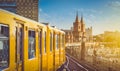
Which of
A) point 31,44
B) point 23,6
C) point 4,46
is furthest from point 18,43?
point 23,6

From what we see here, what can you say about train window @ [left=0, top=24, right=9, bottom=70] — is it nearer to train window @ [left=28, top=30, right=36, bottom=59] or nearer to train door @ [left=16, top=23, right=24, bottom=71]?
train door @ [left=16, top=23, right=24, bottom=71]

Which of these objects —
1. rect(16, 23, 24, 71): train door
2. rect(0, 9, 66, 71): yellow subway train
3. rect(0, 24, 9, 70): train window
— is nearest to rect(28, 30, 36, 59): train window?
rect(0, 9, 66, 71): yellow subway train

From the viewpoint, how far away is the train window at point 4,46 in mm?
5084

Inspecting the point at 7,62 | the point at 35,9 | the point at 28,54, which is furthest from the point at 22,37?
the point at 35,9

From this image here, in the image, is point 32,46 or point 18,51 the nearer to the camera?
point 18,51

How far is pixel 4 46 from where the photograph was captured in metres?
5.24

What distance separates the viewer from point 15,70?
5.79 meters

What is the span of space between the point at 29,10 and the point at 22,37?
4945cm

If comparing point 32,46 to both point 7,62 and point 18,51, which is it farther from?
point 7,62

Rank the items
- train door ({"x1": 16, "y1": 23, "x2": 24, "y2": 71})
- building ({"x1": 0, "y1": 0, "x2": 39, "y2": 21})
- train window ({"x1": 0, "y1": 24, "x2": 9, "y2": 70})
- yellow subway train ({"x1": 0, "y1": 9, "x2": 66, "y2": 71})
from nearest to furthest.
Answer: train window ({"x1": 0, "y1": 24, "x2": 9, "y2": 70}) → yellow subway train ({"x1": 0, "y1": 9, "x2": 66, "y2": 71}) → train door ({"x1": 16, "y1": 23, "x2": 24, "y2": 71}) → building ({"x1": 0, "y1": 0, "x2": 39, "y2": 21})

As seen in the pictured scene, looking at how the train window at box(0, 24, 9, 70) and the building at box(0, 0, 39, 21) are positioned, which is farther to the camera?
the building at box(0, 0, 39, 21)

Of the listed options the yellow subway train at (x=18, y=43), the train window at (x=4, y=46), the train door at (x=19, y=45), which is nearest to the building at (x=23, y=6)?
the yellow subway train at (x=18, y=43)

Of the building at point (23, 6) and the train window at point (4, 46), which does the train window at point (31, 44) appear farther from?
the building at point (23, 6)

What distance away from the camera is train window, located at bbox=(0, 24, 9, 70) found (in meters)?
5.08
